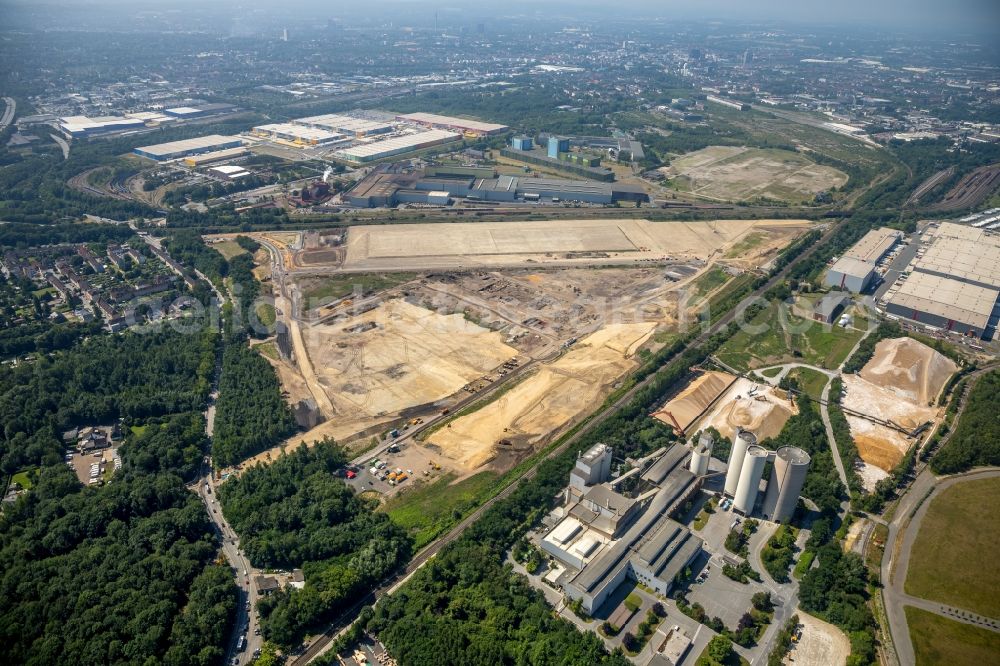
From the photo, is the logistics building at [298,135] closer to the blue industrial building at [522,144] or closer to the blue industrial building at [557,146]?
the blue industrial building at [522,144]

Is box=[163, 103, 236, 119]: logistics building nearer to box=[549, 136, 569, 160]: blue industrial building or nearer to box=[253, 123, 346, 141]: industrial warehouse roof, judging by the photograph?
box=[253, 123, 346, 141]: industrial warehouse roof

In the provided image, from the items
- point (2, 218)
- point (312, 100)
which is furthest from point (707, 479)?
point (312, 100)

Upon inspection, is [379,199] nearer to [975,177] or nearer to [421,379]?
[421,379]

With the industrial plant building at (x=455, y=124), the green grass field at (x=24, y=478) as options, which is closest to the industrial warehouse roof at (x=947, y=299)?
the green grass field at (x=24, y=478)

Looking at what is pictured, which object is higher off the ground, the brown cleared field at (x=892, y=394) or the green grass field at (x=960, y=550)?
the brown cleared field at (x=892, y=394)

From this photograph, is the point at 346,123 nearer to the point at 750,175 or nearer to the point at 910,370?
the point at 750,175

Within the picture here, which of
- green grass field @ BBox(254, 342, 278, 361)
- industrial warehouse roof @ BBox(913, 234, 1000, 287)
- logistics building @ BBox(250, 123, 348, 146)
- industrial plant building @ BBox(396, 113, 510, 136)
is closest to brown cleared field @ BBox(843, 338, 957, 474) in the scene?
industrial warehouse roof @ BBox(913, 234, 1000, 287)
